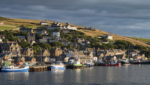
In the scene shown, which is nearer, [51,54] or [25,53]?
[25,53]

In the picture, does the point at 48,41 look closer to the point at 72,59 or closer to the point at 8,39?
the point at 8,39

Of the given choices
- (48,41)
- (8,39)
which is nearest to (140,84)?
(8,39)

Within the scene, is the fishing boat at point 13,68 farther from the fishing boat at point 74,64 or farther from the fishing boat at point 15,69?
the fishing boat at point 74,64

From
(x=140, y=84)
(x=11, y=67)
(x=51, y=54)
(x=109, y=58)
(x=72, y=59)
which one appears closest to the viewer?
(x=140, y=84)

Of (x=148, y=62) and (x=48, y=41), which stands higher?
(x=48, y=41)

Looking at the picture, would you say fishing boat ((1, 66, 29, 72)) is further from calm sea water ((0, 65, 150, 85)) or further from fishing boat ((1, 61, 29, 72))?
calm sea water ((0, 65, 150, 85))

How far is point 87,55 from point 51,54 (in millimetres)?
22839

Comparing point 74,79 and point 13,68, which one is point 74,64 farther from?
point 74,79

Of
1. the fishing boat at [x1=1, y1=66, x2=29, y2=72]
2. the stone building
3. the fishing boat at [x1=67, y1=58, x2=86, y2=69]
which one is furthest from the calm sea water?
the stone building

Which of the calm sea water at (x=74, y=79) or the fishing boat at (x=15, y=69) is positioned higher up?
the fishing boat at (x=15, y=69)

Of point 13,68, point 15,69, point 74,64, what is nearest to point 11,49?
point 74,64

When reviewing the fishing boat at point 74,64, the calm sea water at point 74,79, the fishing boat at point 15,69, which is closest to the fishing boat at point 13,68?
the fishing boat at point 15,69

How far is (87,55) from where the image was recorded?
167750mm

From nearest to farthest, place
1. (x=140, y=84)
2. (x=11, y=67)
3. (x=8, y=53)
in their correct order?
1. (x=140, y=84)
2. (x=11, y=67)
3. (x=8, y=53)
